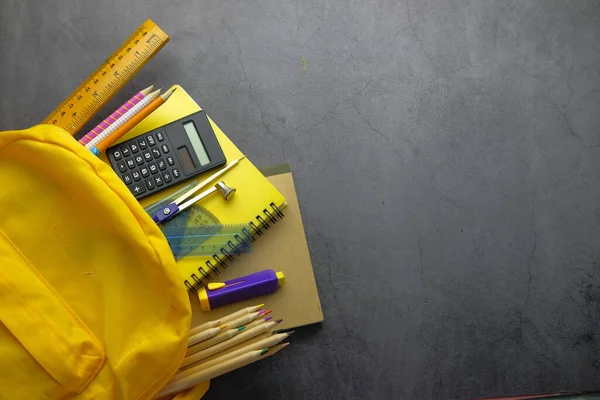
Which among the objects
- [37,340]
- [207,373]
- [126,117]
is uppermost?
[126,117]

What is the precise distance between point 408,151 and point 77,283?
595 mm

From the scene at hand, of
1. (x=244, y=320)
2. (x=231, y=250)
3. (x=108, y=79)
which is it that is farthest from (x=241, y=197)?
(x=108, y=79)

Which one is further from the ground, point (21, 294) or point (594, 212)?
point (21, 294)

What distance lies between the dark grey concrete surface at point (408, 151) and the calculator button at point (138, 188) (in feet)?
0.63

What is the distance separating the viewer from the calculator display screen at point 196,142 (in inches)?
32.9

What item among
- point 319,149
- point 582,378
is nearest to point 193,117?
point 319,149

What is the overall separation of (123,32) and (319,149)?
414mm

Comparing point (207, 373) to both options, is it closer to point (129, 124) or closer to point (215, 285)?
point (215, 285)

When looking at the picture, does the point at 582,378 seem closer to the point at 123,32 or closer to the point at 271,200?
the point at 271,200

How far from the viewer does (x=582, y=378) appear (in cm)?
→ 91

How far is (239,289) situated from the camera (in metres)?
0.79

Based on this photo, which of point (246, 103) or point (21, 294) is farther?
point (246, 103)

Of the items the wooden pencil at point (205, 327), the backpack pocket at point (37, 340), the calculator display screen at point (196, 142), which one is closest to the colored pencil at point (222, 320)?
the wooden pencil at point (205, 327)

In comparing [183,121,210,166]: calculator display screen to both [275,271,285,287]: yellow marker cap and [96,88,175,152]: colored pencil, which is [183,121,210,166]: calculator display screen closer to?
[96,88,175,152]: colored pencil
